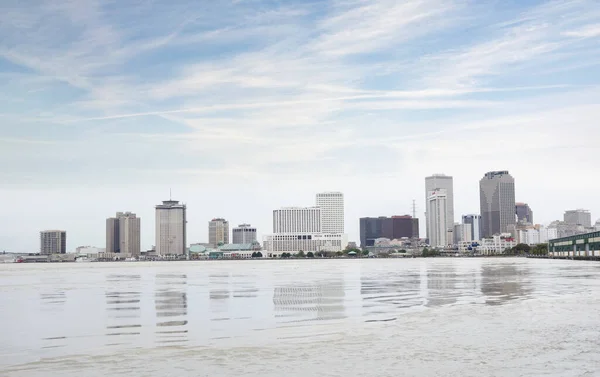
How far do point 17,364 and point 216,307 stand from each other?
1739 centimetres

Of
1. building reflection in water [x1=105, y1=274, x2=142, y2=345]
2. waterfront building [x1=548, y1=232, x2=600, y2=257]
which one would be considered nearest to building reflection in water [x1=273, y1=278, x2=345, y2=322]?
building reflection in water [x1=105, y1=274, x2=142, y2=345]

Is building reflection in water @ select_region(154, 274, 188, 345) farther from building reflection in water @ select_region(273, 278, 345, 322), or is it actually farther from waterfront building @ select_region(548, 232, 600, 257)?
waterfront building @ select_region(548, 232, 600, 257)

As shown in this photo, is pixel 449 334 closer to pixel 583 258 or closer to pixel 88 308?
pixel 88 308

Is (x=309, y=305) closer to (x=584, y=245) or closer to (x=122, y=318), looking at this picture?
(x=122, y=318)

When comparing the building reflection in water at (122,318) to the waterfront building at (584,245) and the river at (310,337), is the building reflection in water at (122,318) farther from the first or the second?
the waterfront building at (584,245)

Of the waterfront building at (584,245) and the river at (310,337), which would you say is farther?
the waterfront building at (584,245)

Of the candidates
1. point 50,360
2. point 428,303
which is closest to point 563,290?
point 428,303

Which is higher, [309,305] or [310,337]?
[310,337]

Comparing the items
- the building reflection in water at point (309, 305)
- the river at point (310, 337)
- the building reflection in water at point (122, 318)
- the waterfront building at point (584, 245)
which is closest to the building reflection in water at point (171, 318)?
the river at point (310, 337)

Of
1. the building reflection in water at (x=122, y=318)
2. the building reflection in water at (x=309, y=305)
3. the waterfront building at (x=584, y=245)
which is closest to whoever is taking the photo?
the building reflection in water at (x=122, y=318)

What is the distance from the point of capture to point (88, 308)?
36688mm

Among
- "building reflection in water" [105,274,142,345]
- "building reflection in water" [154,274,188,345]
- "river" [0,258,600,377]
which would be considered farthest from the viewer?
"building reflection in water" [105,274,142,345]

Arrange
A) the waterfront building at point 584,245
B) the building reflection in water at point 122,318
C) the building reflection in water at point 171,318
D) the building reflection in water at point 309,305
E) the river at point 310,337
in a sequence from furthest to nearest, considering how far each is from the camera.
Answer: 1. the waterfront building at point 584,245
2. the building reflection in water at point 309,305
3. the building reflection in water at point 122,318
4. the building reflection in water at point 171,318
5. the river at point 310,337

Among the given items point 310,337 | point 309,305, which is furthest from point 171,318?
point 310,337
